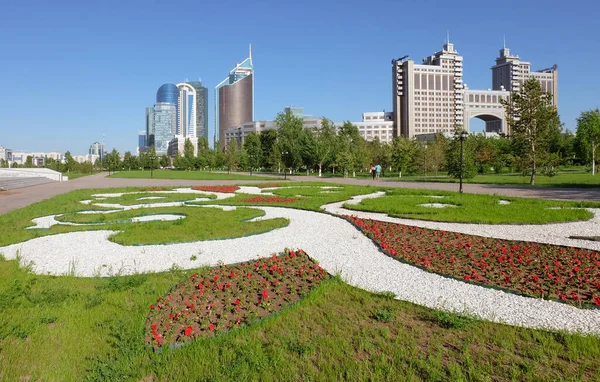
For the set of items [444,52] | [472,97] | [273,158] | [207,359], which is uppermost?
[444,52]

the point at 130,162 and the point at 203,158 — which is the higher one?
the point at 203,158

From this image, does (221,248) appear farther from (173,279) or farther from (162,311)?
(162,311)

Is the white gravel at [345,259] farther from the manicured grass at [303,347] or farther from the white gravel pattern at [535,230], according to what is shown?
the manicured grass at [303,347]

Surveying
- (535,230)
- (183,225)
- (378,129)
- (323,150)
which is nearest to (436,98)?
(378,129)

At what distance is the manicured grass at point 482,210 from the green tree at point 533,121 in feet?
47.0

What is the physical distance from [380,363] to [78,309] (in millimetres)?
4077

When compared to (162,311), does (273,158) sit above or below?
above

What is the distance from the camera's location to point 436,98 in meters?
160

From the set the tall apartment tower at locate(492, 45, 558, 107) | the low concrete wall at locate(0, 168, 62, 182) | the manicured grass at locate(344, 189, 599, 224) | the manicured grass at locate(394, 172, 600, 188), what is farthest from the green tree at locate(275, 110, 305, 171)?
the tall apartment tower at locate(492, 45, 558, 107)

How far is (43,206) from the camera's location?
1841cm

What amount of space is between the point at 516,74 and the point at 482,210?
201 metres

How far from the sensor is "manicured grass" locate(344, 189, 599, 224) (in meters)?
12.9

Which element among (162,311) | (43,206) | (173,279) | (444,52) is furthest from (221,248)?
(444,52)

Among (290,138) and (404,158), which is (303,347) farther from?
(290,138)
